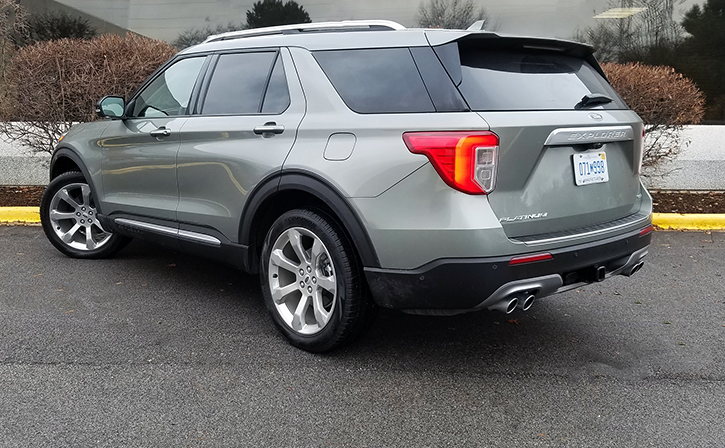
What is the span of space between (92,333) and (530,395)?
2.54 m

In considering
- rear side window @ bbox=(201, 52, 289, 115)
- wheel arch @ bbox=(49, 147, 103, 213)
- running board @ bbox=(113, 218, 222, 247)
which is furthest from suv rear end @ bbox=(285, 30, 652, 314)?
wheel arch @ bbox=(49, 147, 103, 213)

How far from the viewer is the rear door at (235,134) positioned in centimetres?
366

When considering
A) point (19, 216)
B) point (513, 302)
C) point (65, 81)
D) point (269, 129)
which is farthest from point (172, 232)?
point (65, 81)

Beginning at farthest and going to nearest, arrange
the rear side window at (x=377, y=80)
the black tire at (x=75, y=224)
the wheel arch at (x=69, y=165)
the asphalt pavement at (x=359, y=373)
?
1. the black tire at (x=75, y=224)
2. the wheel arch at (x=69, y=165)
3. the rear side window at (x=377, y=80)
4. the asphalt pavement at (x=359, y=373)

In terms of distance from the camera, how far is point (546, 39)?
3.42 m

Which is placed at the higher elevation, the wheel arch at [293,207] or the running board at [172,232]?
the wheel arch at [293,207]

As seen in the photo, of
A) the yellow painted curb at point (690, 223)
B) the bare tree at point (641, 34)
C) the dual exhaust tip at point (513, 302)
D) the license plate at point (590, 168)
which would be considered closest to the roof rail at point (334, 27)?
the license plate at point (590, 168)

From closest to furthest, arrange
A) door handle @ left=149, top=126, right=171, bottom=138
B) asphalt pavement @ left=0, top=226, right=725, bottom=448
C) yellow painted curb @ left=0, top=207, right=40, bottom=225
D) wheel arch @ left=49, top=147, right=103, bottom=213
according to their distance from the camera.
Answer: asphalt pavement @ left=0, top=226, right=725, bottom=448
door handle @ left=149, top=126, right=171, bottom=138
wheel arch @ left=49, top=147, right=103, bottom=213
yellow painted curb @ left=0, top=207, right=40, bottom=225

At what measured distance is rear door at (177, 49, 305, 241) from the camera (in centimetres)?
366

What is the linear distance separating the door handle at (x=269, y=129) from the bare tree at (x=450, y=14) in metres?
7.37

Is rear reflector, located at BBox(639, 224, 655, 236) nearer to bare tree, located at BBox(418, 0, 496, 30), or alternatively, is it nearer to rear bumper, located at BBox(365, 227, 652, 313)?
rear bumper, located at BBox(365, 227, 652, 313)

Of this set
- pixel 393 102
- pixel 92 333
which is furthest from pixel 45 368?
pixel 393 102

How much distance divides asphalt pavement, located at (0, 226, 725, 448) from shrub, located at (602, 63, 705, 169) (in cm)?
336

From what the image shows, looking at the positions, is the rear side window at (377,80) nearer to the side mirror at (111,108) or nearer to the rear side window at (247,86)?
the rear side window at (247,86)
